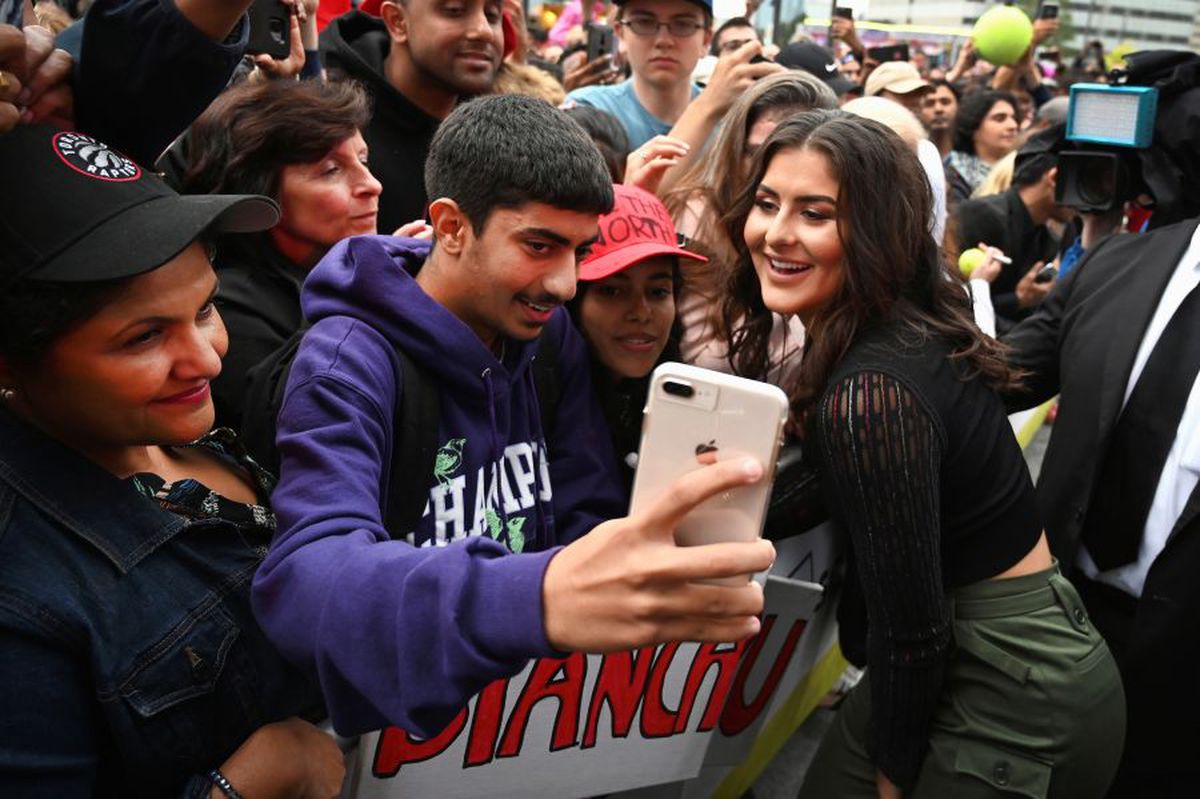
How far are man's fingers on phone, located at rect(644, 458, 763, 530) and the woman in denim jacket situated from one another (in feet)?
2.41

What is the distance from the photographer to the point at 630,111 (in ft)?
14.0

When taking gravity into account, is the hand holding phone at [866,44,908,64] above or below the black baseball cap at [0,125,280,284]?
below

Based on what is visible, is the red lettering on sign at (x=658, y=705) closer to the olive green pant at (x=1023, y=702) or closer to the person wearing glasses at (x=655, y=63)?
the olive green pant at (x=1023, y=702)

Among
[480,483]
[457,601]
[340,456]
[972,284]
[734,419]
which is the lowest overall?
[972,284]

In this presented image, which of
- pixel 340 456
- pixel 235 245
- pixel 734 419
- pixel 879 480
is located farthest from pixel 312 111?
pixel 734 419

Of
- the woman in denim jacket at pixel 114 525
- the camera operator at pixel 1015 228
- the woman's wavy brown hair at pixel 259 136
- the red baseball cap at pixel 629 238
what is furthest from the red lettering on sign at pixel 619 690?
the camera operator at pixel 1015 228

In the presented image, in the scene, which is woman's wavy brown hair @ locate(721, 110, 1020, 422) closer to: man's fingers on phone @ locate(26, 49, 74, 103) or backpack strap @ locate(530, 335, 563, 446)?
backpack strap @ locate(530, 335, 563, 446)

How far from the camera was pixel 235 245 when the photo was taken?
2400 mm

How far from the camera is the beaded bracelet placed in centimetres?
Result: 132

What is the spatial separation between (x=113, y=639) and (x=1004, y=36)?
9.45m

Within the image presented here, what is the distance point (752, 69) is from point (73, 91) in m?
2.60

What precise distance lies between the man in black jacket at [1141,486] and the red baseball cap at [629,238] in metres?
1.04

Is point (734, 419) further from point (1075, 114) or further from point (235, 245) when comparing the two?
point (1075, 114)

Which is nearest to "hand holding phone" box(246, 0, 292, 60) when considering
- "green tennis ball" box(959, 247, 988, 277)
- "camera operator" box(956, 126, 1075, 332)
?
"green tennis ball" box(959, 247, 988, 277)
